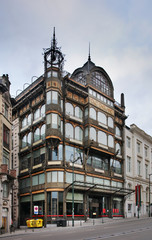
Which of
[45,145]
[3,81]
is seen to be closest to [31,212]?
[45,145]

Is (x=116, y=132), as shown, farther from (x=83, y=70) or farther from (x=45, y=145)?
(x=45, y=145)

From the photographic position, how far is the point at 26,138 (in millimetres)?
53438

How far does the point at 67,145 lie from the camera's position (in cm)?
4750

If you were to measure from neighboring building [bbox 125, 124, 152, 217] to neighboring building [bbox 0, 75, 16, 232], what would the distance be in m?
27.9

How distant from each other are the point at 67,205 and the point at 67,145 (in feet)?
28.7

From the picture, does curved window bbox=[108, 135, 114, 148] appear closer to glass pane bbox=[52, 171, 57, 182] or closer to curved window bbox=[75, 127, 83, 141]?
curved window bbox=[75, 127, 83, 141]

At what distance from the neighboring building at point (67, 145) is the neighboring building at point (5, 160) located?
7.33 metres

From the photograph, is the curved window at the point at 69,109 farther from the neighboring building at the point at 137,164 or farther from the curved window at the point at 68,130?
the neighboring building at the point at 137,164

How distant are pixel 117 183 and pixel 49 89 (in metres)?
22.2

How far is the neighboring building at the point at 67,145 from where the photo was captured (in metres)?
45.0

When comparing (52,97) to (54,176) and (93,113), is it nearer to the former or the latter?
(93,113)

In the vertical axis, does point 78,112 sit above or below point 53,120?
above

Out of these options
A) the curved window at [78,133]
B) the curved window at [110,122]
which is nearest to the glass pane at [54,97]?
the curved window at [78,133]

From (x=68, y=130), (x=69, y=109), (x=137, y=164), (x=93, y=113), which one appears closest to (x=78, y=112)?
(x=69, y=109)
